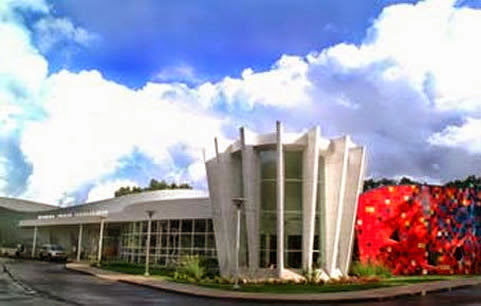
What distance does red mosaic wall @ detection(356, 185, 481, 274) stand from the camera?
37312 mm

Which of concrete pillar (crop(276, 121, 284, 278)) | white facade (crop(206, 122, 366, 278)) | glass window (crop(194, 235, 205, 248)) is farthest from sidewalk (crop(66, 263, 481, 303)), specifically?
glass window (crop(194, 235, 205, 248))

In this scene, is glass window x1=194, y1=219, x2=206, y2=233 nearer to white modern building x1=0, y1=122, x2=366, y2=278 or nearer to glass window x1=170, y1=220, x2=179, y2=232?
glass window x1=170, y1=220, x2=179, y2=232

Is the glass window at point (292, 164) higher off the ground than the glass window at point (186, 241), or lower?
higher

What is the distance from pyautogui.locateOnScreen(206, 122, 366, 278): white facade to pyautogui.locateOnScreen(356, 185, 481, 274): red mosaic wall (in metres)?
3.29

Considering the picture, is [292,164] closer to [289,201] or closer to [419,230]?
[289,201]

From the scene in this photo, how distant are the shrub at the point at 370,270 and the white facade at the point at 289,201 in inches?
34.1

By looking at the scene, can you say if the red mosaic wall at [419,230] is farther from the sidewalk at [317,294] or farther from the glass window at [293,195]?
the sidewalk at [317,294]

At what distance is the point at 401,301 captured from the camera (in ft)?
69.2

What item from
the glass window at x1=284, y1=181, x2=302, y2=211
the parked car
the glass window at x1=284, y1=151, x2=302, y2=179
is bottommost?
the parked car

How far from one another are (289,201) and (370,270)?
19.9 feet

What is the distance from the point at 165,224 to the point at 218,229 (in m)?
11.0

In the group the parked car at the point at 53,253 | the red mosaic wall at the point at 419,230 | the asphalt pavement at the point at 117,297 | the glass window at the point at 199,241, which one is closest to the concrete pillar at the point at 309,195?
the red mosaic wall at the point at 419,230

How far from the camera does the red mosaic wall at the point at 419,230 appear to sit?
37.3m

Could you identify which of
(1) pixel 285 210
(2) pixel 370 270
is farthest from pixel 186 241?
(2) pixel 370 270
